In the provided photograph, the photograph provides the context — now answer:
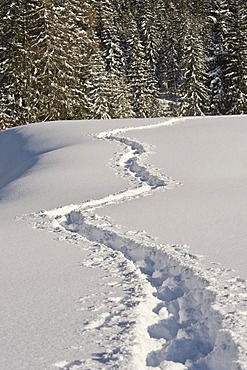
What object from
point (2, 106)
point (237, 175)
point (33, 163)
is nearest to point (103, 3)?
point (2, 106)

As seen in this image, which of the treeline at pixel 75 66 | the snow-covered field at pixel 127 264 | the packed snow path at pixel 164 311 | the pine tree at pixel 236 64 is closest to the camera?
the packed snow path at pixel 164 311

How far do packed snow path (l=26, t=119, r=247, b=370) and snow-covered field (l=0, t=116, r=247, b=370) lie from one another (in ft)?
0.03

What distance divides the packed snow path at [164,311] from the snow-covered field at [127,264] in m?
0.01

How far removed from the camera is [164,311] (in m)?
3.96

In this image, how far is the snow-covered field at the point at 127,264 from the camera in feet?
11.0

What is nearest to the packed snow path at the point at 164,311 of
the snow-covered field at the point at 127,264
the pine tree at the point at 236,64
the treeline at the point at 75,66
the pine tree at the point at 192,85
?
the snow-covered field at the point at 127,264

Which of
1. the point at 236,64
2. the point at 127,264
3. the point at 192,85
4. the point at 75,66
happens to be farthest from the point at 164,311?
the point at 192,85

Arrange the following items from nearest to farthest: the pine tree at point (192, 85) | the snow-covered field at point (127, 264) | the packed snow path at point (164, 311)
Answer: the packed snow path at point (164, 311), the snow-covered field at point (127, 264), the pine tree at point (192, 85)

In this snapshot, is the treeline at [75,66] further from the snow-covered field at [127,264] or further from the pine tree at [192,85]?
the snow-covered field at [127,264]

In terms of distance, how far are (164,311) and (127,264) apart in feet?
3.54

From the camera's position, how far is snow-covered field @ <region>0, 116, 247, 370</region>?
11.0ft

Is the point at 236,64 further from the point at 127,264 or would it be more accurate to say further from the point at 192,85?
the point at 127,264

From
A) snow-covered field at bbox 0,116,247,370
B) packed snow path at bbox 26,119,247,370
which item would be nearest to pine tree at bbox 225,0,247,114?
snow-covered field at bbox 0,116,247,370

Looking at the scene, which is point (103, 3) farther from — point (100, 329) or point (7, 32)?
point (100, 329)
